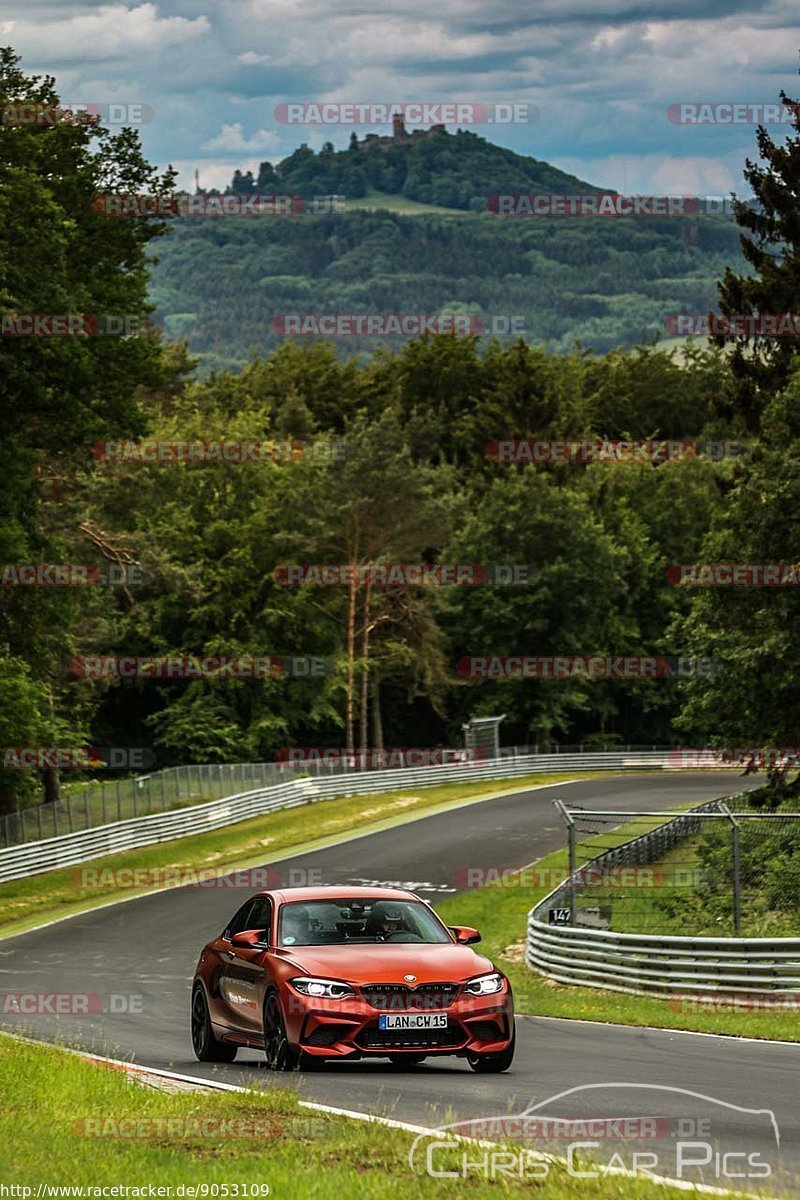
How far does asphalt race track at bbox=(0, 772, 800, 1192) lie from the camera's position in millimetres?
10828

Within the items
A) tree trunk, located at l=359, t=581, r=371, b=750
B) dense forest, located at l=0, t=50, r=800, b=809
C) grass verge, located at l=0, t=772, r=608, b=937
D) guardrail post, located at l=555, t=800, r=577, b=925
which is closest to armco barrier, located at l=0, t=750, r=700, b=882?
grass verge, located at l=0, t=772, r=608, b=937

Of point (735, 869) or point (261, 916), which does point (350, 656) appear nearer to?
point (735, 869)

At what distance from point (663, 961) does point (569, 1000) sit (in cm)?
142

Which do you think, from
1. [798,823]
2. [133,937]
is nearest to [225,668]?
[133,937]

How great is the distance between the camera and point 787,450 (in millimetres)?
37156

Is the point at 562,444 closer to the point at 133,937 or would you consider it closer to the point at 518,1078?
the point at 133,937

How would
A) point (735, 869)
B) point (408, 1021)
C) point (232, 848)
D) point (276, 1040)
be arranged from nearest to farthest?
point (408, 1021)
point (276, 1040)
point (735, 869)
point (232, 848)

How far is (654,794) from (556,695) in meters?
25.9

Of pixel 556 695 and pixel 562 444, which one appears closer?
pixel 556 695

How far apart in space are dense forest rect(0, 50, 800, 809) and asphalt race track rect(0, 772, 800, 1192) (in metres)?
6.45

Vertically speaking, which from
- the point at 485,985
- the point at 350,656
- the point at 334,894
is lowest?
the point at 350,656

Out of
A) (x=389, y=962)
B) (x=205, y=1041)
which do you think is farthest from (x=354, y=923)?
(x=205, y=1041)

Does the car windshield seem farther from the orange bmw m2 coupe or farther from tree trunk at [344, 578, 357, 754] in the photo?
tree trunk at [344, 578, 357, 754]

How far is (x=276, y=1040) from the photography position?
13.6 m
